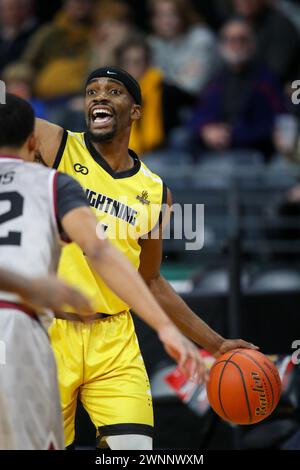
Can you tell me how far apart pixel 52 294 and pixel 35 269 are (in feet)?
2.00

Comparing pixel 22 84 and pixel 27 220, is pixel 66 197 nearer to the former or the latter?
pixel 27 220

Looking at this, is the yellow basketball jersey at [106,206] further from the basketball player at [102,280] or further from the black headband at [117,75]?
the black headband at [117,75]

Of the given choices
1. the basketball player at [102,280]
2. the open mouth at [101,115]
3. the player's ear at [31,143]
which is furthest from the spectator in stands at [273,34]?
the player's ear at [31,143]

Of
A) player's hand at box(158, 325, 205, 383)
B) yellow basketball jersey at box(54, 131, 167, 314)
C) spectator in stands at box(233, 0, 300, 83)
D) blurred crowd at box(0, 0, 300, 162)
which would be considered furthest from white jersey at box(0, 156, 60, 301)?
spectator in stands at box(233, 0, 300, 83)

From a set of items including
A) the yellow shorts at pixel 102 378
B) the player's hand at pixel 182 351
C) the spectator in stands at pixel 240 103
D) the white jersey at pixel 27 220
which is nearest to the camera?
the player's hand at pixel 182 351

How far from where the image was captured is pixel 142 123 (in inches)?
508

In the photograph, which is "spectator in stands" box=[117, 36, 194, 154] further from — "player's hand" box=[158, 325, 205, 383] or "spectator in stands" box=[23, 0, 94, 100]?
"player's hand" box=[158, 325, 205, 383]

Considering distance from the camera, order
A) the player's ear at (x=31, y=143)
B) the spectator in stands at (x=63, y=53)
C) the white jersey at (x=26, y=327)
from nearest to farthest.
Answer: the white jersey at (x=26, y=327)
the player's ear at (x=31, y=143)
the spectator in stands at (x=63, y=53)

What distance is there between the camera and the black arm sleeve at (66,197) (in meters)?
4.88

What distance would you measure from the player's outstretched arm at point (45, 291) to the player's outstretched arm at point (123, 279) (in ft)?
1.45

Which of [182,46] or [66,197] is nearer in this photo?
[66,197]

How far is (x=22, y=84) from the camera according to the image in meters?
13.0

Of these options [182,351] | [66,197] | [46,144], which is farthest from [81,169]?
[182,351]

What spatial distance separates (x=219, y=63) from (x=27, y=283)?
952 centimetres
